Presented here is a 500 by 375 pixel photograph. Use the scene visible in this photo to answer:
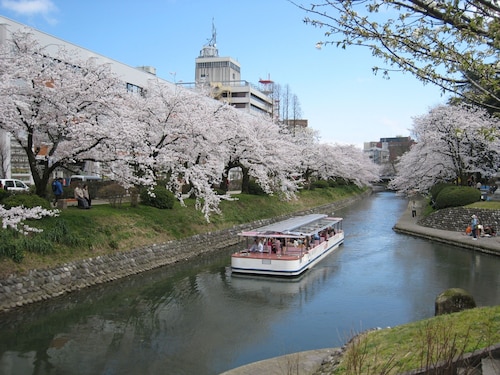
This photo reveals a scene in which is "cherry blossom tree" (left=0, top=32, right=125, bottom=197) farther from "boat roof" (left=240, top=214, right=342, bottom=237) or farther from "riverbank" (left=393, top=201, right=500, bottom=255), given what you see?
"riverbank" (left=393, top=201, right=500, bottom=255)

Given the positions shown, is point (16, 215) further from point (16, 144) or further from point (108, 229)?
point (16, 144)

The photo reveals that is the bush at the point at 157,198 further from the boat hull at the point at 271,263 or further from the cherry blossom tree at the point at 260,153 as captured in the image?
the boat hull at the point at 271,263

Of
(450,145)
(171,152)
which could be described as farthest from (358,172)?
(171,152)

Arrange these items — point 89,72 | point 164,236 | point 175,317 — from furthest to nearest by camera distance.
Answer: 1. point 164,236
2. point 89,72
3. point 175,317

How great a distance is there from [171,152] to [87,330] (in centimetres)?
1119

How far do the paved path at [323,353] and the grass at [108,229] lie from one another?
29.0ft

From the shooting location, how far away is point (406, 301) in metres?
15.1

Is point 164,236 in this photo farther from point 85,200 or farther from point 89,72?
point 89,72

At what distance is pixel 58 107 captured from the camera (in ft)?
53.9

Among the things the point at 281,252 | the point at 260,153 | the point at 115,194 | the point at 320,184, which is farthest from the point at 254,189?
the point at 320,184

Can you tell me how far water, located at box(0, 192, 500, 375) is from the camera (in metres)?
10.5

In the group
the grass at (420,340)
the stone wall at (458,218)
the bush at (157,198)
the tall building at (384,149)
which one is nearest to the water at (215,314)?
the grass at (420,340)

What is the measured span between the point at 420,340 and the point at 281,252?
1271 centimetres

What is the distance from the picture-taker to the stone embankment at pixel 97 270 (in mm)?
13484
